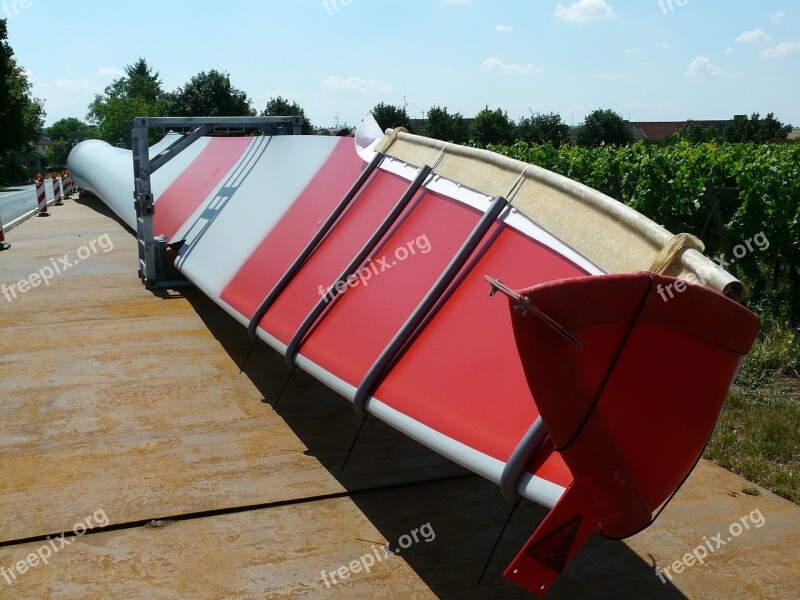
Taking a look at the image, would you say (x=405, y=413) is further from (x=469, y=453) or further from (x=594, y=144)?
(x=594, y=144)

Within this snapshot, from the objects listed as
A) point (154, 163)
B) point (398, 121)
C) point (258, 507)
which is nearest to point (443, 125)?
point (398, 121)

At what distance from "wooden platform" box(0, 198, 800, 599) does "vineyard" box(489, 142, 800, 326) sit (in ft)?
13.3

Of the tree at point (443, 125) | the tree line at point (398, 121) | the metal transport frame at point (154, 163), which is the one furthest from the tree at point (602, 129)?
the metal transport frame at point (154, 163)

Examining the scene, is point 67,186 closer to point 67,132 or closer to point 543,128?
point 543,128

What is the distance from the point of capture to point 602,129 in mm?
67500

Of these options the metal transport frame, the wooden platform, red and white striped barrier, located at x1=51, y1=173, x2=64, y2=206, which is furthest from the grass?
red and white striped barrier, located at x1=51, y1=173, x2=64, y2=206

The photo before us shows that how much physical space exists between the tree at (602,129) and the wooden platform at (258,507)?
65508 mm

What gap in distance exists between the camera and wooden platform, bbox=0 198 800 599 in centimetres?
359

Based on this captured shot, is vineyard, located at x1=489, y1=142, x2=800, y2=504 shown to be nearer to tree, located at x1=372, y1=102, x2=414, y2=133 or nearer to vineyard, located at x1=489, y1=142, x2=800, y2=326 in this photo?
vineyard, located at x1=489, y1=142, x2=800, y2=326

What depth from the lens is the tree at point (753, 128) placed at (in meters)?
62.9

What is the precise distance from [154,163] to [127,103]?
9908 centimetres

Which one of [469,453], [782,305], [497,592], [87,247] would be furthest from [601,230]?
[87,247]

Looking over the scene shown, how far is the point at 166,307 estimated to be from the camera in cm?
880

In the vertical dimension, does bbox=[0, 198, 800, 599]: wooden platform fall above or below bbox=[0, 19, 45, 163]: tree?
above
